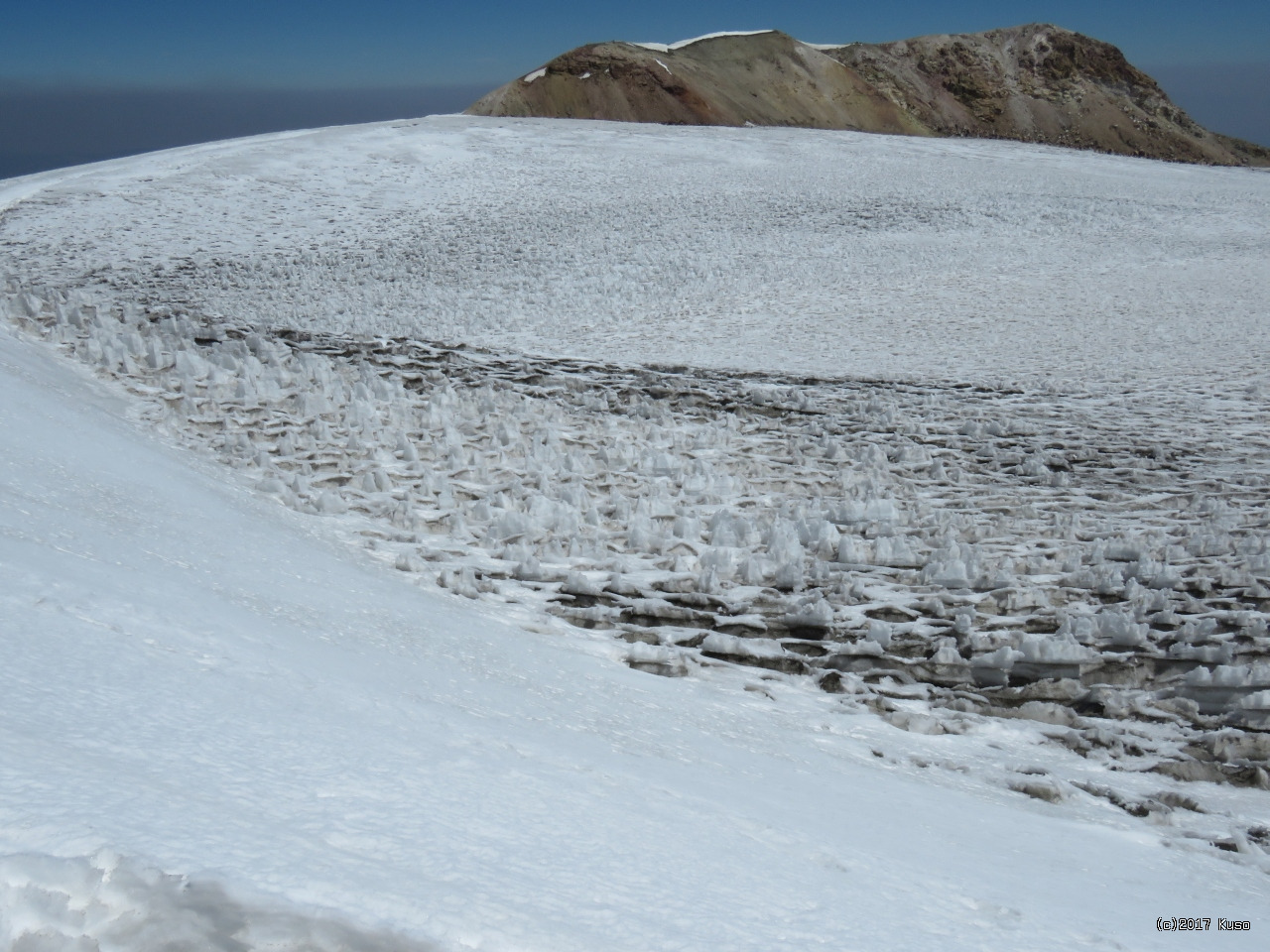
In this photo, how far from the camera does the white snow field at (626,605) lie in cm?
162

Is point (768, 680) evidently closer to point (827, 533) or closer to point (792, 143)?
point (827, 533)

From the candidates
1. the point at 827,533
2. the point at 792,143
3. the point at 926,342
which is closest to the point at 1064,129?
the point at 792,143

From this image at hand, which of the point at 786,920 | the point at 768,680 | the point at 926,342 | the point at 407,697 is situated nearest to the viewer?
the point at 786,920

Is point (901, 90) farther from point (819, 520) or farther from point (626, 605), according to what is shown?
point (626, 605)

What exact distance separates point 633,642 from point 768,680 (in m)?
0.59

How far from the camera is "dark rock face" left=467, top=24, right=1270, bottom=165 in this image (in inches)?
2149

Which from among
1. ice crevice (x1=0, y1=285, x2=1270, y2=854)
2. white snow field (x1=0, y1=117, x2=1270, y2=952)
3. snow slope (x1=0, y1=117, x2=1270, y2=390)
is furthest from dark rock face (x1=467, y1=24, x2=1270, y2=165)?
ice crevice (x1=0, y1=285, x2=1270, y2=854)

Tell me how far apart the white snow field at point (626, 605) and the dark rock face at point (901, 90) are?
43.0m

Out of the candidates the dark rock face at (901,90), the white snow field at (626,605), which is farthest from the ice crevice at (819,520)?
the dark rock face at (901,90)

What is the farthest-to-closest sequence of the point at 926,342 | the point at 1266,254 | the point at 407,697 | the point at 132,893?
1. the point at 1266,254
2. the point at 926,342
3. the point at 407,697
4. the point at 132,893

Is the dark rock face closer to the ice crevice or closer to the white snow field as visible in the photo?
the white snow field

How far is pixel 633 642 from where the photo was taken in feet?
13.4

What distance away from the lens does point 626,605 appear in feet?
14.5

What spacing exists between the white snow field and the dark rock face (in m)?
43.0
